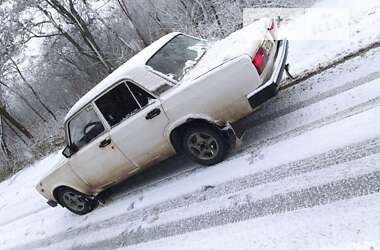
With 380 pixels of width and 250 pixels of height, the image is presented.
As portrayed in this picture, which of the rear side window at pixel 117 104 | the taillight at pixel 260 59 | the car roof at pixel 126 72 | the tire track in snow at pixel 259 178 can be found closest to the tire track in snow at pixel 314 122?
the tire track in snow at pixel 259 178

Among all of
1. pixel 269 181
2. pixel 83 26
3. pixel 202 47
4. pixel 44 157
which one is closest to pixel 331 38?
pixel 202 47

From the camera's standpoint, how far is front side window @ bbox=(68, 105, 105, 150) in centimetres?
677

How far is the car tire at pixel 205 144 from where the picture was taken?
5848mm

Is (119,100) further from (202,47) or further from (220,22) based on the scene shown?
(220,22)

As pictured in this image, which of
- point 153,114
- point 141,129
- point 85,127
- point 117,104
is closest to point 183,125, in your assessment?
point 153,114

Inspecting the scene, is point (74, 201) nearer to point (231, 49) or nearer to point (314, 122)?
point (231, 49)

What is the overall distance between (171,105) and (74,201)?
3.21 meters

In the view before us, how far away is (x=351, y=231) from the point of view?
3615mm

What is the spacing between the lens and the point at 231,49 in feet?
19.9

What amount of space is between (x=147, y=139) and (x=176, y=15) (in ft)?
43.4

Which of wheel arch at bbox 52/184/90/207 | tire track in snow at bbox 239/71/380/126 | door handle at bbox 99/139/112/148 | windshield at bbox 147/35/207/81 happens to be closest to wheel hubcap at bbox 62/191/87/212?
wheel arch at bbox 52/184/90/207

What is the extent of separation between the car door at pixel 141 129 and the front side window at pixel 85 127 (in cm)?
24

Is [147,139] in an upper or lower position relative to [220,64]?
lower

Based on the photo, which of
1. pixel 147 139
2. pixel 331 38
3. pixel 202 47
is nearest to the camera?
pixel 147 139
